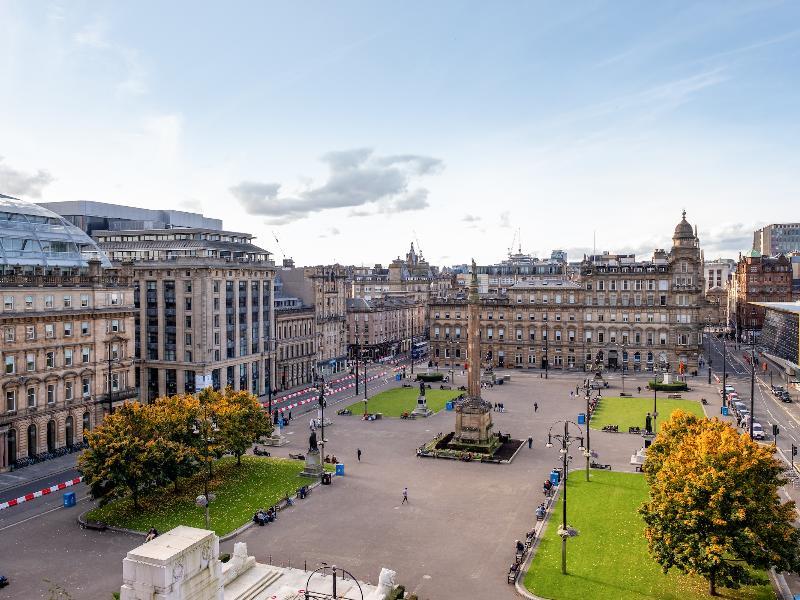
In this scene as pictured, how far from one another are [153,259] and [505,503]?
6081cm

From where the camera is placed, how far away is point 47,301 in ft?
208

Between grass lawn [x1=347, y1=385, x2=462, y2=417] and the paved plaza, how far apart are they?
18.8 m

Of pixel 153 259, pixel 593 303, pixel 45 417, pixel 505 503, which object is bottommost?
pixel 505 503

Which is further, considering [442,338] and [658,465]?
[442,338]

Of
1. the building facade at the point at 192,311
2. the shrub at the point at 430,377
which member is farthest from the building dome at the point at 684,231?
the building facade at the point at 192,311

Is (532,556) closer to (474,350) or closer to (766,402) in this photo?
Result: (474,350)

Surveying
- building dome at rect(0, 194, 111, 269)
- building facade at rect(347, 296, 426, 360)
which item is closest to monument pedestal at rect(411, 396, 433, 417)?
building dome at rect(0, 194, 111, 269)

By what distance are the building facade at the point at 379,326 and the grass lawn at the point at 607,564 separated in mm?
90312

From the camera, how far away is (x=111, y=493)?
4500cm

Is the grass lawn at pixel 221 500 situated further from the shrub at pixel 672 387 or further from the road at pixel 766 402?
the shrub at pixel 672 387

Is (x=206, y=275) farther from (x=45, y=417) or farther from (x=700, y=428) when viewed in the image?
(x=700, y=428)

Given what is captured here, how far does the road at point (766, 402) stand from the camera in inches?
2766

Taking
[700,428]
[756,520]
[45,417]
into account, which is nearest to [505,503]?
[700,428]

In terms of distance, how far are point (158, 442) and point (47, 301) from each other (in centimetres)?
2627
